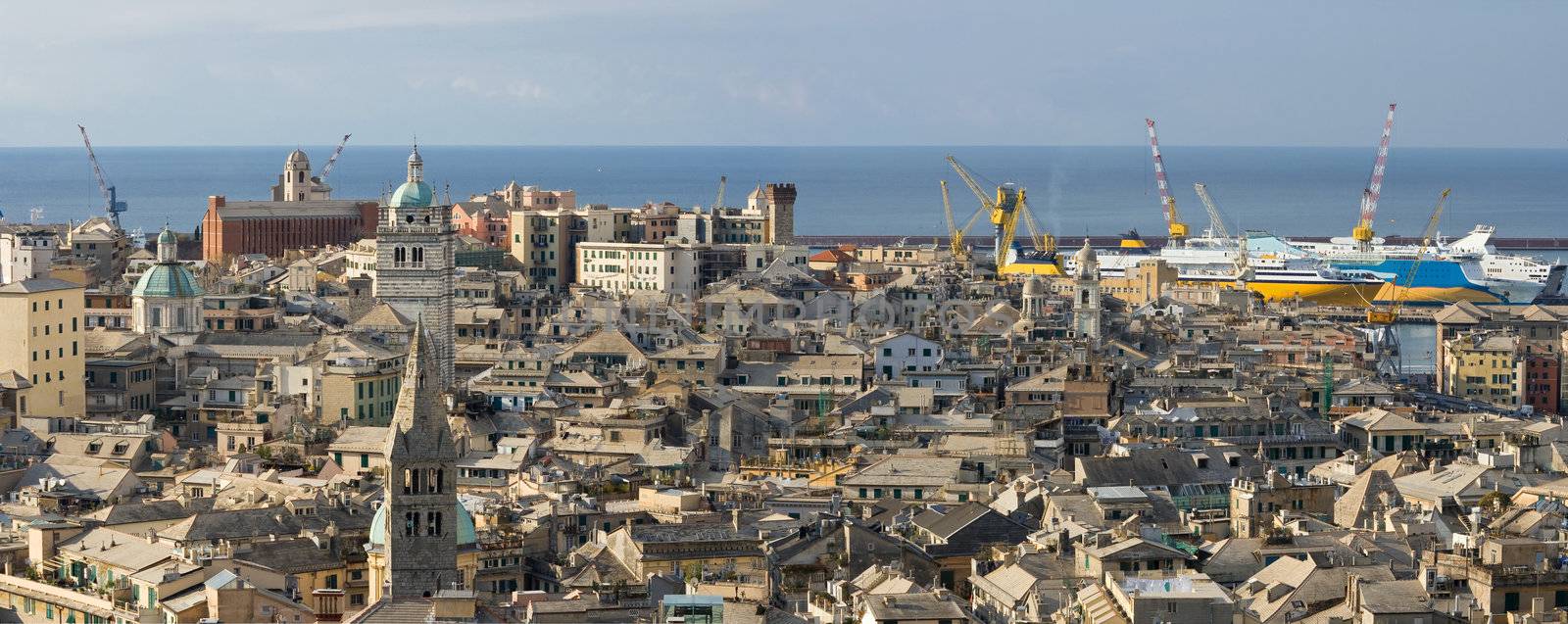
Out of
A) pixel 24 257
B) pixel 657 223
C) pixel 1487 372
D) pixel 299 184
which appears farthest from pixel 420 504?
pixel 299 184

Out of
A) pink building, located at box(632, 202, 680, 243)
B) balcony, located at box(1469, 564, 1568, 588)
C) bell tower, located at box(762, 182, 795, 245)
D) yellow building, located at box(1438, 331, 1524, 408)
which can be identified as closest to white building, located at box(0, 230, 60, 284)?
pink building, located at box(632, 202, 680, 243)

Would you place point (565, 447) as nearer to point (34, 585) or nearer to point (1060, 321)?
point (34, 585)

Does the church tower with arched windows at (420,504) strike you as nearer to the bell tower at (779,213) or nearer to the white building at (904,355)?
the white building at (904,355)

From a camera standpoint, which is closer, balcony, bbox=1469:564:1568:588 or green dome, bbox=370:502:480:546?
green dome, bbox=370:502:480:546

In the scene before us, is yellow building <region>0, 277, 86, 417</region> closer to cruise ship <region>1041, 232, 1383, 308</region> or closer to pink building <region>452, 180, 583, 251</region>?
pink building <region>452, 180, 583, 251</region>

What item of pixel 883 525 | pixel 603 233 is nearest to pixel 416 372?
pixel 883 525

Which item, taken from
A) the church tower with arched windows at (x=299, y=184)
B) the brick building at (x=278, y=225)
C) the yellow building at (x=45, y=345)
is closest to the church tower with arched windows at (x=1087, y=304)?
the yellow building at (x=45, y=345)
